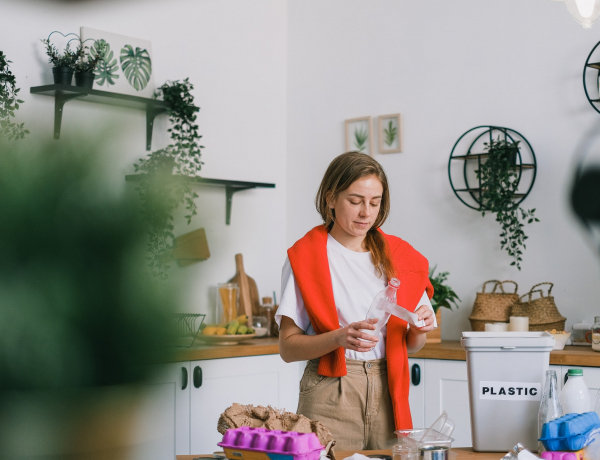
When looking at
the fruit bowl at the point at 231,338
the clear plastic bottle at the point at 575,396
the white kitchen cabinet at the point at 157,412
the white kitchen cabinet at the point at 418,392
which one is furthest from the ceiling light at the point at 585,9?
the fruit bowl at the point at 231,338

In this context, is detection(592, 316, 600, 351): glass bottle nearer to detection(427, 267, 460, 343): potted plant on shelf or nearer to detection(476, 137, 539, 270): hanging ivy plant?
detection(476, 137, 539, 270): hanging ivy plant

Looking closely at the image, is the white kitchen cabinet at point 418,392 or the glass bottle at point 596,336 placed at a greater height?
the glass bottle at point 596,336

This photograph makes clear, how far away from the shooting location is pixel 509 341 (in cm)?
145

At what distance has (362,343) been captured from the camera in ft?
4.70

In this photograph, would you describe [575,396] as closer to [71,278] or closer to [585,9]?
[585,9]

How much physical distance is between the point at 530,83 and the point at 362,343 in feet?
7.16

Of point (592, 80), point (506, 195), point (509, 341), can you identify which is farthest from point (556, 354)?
point (509, 341)

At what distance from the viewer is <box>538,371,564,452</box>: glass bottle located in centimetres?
132

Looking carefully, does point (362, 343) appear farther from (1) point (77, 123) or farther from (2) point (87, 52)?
(1) point (77, 123)

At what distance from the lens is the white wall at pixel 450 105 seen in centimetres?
307

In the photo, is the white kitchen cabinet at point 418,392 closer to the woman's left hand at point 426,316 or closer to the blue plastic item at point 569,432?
the woman's left hand at point 426,316

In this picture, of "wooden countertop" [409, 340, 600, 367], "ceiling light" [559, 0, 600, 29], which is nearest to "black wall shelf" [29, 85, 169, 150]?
"ceiling light" [559, 0, 600, 29]

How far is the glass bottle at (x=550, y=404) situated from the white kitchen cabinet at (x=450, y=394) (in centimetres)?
149

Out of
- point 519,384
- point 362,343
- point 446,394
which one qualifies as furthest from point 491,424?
point 446,394
